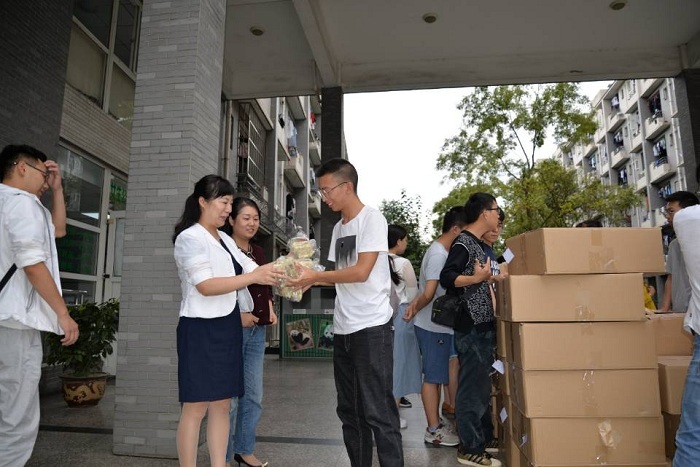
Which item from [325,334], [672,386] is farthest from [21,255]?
[325,334]

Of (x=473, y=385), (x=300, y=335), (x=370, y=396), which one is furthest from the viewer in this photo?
(x=300, y=335)

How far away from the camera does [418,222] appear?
24109 mm

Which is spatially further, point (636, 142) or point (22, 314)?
point (636, 142)

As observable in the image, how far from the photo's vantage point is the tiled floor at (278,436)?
348 centimetres

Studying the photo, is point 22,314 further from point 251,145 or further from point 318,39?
point 251,145

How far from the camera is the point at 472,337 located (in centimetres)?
333

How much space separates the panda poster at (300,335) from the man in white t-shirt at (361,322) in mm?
7141

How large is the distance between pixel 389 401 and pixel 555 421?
105 centimetres

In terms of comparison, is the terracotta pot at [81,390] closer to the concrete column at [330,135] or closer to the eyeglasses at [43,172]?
the eyeglasses at [43,172]

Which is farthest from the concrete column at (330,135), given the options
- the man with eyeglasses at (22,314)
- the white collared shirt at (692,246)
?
the white collared shirt at (692,246)

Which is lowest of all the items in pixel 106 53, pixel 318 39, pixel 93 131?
pixel 93 131

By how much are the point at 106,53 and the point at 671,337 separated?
28.5 ft

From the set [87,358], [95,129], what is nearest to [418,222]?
[95,129]

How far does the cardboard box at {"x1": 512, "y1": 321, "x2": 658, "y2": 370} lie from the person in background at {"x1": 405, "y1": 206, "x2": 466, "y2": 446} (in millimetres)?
1094
